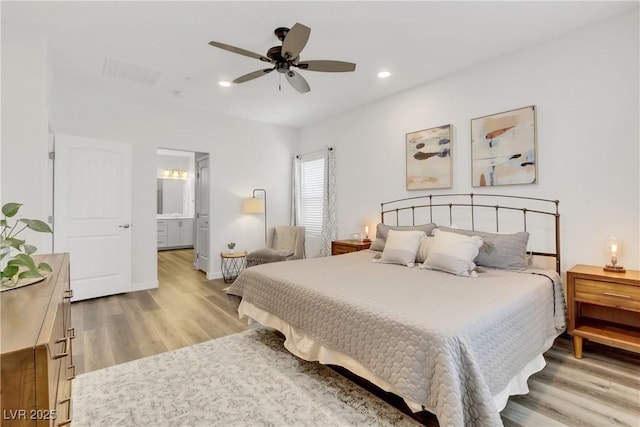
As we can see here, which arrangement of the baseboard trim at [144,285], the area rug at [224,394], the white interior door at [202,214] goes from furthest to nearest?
the white interior door at [202,214], the baseboard trim at [144,285], the area rug at [224,394]

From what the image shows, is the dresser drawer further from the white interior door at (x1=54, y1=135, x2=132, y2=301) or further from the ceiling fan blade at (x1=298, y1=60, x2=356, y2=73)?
the white interior door at (x1=54, y1=135, x2=132, y2=301)

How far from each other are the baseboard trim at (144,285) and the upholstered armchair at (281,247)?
1.41 meters

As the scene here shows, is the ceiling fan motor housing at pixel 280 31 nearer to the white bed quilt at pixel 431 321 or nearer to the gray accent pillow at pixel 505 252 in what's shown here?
the white bed quilt at pixel 431 321

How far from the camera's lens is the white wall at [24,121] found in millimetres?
2740

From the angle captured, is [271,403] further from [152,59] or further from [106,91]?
[106,91]

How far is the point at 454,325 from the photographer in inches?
62.4

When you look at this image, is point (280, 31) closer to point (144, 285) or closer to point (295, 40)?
point (295, 40)

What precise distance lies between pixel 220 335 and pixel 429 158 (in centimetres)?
316

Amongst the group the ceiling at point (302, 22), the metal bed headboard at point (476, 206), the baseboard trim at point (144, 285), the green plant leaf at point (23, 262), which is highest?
the ceiling at point (302, 22)

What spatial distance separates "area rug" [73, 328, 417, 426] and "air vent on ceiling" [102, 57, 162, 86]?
3126mm

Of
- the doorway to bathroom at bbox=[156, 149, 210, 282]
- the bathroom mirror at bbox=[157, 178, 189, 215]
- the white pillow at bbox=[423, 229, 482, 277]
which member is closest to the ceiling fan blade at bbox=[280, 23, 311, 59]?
the white pillow at bbox=[423, 229, 482, 277]

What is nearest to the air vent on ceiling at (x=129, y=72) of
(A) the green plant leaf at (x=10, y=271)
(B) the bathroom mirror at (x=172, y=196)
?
(A) the green plant leaf at (x=10, y=271)

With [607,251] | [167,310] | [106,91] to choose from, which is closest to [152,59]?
[106,91]

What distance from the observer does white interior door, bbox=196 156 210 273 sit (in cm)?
556
